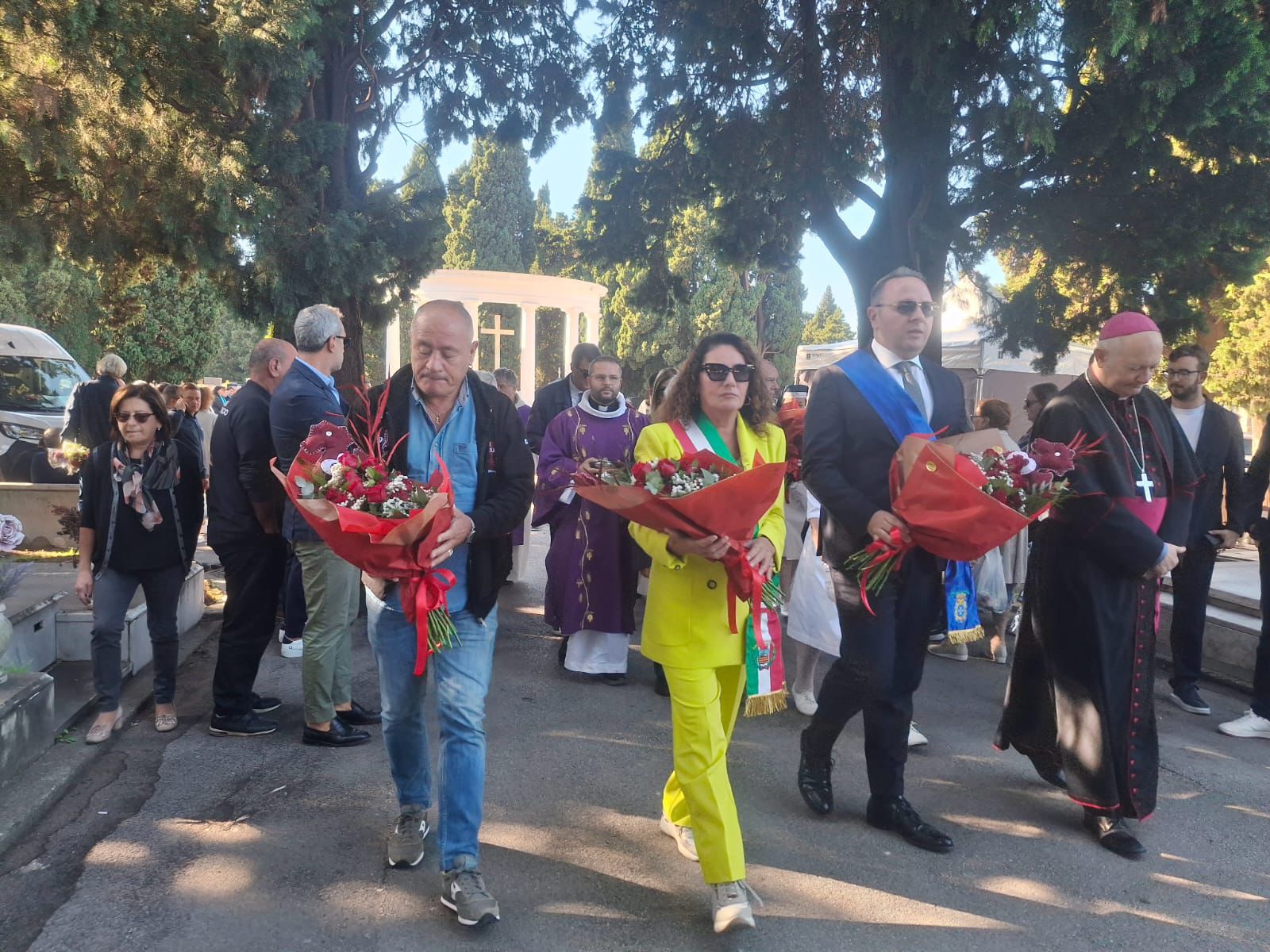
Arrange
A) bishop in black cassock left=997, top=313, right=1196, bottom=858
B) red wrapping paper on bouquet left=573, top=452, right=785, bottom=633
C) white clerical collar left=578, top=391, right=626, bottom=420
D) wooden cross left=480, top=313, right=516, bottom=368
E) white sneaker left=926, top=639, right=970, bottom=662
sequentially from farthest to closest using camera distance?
wooden cross left=480, top=313, right=516, bottom=368 → white sneaker left=926, top=639, right=970, bottom=662 → white clerical collar left=578, top=391, right=626, bottom=420 → bishop in black cassock left=997, top=313, right=1196, bottom=858 → red wrapping paper on bouquet left=573, top=452, right=785, bottom=633

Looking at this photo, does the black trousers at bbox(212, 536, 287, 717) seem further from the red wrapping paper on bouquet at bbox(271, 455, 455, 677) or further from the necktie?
the necktie

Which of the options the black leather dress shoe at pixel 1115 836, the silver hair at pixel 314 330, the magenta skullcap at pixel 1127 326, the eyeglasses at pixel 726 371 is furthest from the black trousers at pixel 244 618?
the magenta skullcap at pixel 1127 326

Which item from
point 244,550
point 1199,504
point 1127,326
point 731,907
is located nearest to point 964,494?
point 1127,326

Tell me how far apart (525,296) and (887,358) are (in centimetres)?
2525

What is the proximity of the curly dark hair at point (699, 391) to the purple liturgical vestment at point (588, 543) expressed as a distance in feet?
8.44

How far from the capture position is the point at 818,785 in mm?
4227

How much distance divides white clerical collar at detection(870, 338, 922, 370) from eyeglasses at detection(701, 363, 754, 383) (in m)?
0.79

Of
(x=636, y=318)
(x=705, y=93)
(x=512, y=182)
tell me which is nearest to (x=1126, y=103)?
(x=705, y=93)

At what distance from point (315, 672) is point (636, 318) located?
31966 mm

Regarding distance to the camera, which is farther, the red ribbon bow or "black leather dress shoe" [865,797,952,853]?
"black leather dress shoe" [865,797,952,853]

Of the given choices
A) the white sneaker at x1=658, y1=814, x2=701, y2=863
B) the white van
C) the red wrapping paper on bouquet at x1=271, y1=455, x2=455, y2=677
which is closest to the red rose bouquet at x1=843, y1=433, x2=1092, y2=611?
the white sneaker at x1=658, y1=814, x2=701, y2=863

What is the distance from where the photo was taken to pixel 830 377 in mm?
4039

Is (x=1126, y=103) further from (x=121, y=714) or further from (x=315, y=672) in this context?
(x=121, y=714)

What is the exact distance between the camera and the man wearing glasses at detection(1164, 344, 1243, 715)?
242 inches
